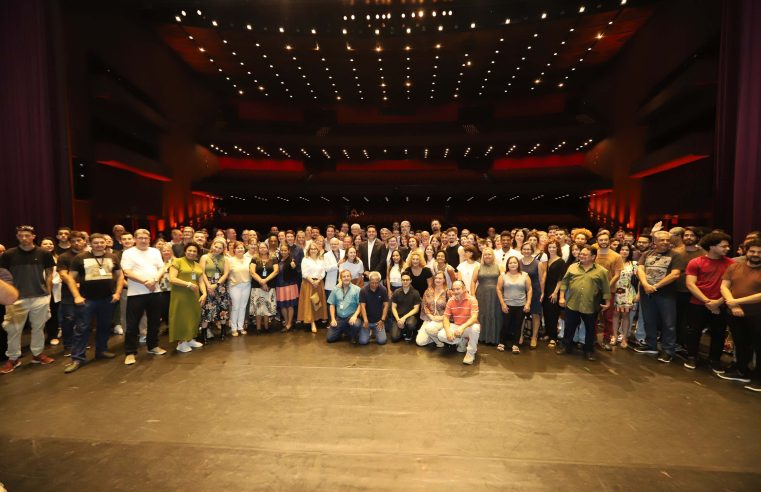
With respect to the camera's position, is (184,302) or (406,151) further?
(406,151)

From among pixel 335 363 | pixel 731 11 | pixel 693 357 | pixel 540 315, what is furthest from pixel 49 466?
pixel 731 11

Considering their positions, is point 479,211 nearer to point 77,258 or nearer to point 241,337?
point 241,337

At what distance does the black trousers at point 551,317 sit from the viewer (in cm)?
507

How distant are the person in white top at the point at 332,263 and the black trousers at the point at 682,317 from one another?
483cm

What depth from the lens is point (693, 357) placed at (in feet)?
14.1

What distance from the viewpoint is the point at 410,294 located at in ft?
17.3

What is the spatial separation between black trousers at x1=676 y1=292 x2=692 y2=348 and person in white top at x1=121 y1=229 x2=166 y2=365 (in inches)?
268

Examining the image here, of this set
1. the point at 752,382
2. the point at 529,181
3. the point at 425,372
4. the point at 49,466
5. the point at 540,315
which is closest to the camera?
the point at 49,466

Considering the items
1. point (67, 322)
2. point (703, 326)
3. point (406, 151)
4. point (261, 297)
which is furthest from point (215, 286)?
point (406, 151)

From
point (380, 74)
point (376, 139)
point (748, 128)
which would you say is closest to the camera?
point (748, 128)

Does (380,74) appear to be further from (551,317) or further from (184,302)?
(184,302)

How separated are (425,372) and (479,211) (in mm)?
19522

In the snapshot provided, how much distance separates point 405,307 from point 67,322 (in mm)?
4574

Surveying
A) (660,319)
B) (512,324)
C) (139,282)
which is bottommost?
(512,324)
